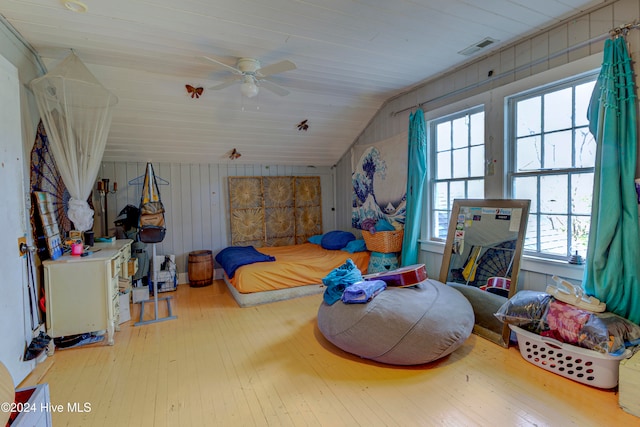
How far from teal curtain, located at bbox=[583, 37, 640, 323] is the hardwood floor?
661mm

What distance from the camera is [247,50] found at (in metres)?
2.74

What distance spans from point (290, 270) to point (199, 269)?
4.87 feet

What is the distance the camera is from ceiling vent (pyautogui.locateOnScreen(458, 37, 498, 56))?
2733mm

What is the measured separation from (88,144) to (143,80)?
98cm

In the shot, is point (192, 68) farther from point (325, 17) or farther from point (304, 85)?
point (325, 17)

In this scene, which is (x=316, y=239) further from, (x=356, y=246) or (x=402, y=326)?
(x=402, y=326)

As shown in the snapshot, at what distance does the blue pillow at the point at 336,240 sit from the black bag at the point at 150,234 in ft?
7.74

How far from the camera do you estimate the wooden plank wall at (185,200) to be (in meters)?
4.43

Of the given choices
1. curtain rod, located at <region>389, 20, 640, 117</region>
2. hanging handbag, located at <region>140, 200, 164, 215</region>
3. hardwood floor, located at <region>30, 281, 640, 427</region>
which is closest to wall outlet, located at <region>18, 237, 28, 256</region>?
hardwood floor, located at <region>30, 281, 640, 427</region>

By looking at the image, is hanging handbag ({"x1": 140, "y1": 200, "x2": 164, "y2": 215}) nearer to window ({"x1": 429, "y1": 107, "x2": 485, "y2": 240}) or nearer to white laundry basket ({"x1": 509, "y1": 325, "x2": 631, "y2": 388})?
window ({"x1": 429, "y1": 107, "x2": 485, "y2": 240})

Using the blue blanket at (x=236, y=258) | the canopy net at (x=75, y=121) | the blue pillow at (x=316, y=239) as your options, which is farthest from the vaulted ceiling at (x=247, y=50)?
the blue pillow at (x=316, y=239)

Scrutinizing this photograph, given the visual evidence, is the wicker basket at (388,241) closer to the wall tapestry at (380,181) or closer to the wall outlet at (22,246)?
the wall tapestry at (380,181)

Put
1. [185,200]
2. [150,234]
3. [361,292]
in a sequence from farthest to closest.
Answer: [185,200] < [150,234] < [361,292]

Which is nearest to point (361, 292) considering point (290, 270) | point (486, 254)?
point (486, 254)
